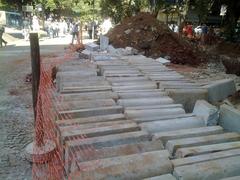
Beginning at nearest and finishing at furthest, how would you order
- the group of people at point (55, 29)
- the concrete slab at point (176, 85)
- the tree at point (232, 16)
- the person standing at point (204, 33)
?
the concrete slab at point (176, 85) → the tree at point (232, 16) → the person standing at point (204, 33) → the group of people at point (55, 29)

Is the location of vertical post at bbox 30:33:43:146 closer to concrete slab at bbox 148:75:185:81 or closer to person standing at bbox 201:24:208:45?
concrete slab at bbox 148:75:185:81

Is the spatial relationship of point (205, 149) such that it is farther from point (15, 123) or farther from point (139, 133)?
point (15, 123)

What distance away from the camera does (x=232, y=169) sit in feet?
10.1

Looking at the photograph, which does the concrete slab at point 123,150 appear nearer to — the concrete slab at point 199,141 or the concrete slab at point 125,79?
the concrete slab at point 199,141

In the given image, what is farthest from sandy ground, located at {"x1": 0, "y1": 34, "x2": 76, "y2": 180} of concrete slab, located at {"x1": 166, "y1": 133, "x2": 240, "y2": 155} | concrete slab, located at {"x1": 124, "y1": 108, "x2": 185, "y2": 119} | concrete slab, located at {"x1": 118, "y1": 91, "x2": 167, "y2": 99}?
concrete slab, located at {"x1": 166, "y1": 133, "x2": 240, "y2": 155}

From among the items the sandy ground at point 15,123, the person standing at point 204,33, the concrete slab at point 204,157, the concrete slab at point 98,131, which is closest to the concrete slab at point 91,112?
the concrete slab at point 98,131

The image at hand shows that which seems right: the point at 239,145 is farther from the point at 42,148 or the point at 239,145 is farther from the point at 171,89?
the point at 42,148

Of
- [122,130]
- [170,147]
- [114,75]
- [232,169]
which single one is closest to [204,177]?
[232,169]

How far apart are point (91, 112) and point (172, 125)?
3.40ft

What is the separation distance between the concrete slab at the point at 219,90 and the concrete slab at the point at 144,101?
47.6 inches

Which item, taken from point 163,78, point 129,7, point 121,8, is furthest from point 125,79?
point 121,8

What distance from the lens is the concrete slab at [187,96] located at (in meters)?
5.36

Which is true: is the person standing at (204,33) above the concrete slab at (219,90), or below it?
above

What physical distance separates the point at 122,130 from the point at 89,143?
0.51 m
